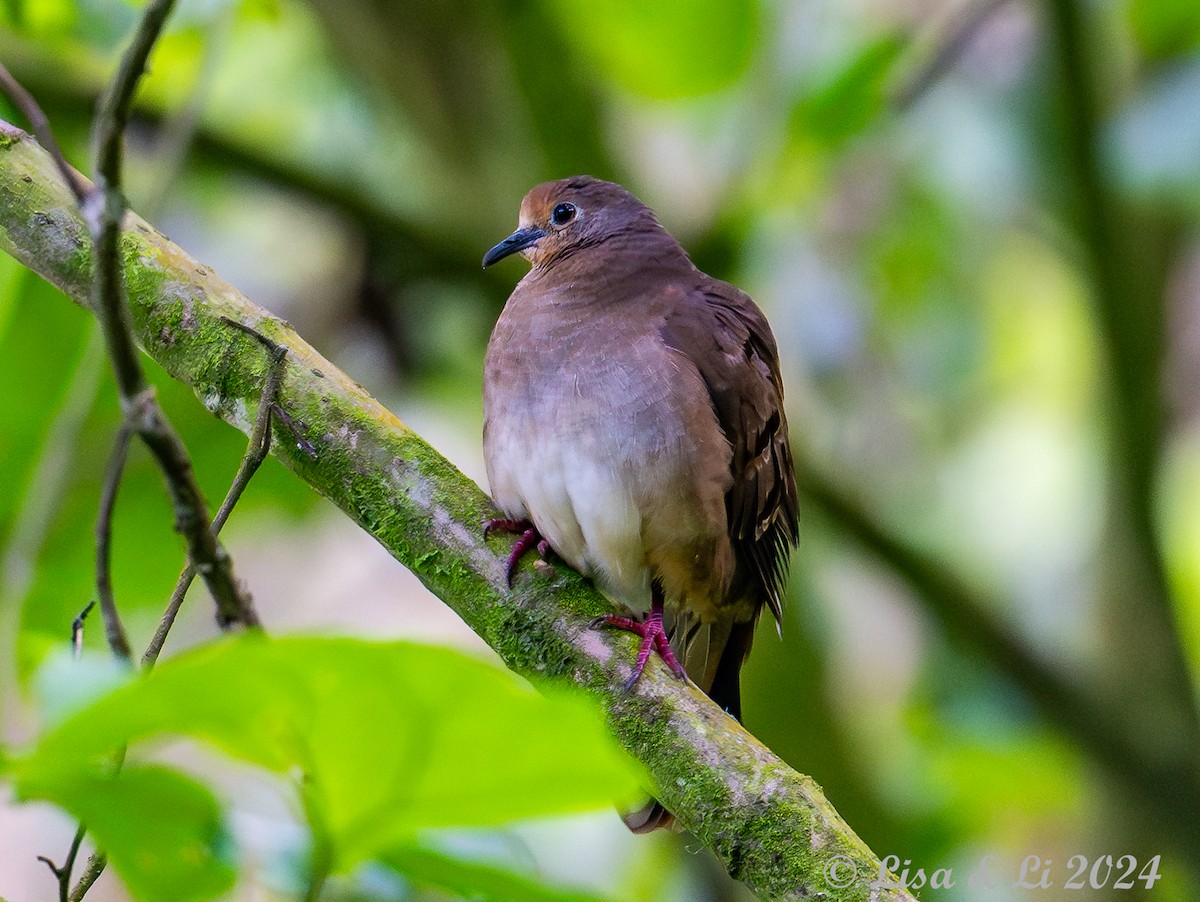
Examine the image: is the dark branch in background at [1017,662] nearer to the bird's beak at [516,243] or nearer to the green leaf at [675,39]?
the bird's beak at [516,243]

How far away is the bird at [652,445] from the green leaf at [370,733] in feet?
4.89

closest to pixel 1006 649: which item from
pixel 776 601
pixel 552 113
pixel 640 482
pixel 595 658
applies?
pixel 776 601

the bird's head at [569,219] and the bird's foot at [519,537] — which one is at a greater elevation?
the bird's head at [569,219]

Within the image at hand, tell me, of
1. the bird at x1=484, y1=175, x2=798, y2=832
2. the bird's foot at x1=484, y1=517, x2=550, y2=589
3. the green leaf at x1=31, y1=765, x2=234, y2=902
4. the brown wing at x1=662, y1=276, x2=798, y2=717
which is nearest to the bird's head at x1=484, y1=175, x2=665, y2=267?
the bird at x1=484, y1=175, x2=798, y2=832

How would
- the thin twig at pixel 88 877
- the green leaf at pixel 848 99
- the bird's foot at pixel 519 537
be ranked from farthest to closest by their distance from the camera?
the green leaf at pixel 848 99, the bird's foot at pixel 519 537, the thin twig at pixel 88 877

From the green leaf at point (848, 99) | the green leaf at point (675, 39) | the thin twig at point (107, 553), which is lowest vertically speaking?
the thin twig at point (107, 553)

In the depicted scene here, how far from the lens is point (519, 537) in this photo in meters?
2.45

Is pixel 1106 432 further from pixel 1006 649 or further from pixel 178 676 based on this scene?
pixel 178 676

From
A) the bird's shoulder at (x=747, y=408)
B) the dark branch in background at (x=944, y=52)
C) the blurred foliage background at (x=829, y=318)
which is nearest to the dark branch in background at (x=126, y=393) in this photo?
the blurred foliage background at (x=829, y=318)

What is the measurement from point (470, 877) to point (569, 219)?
8.65 feet

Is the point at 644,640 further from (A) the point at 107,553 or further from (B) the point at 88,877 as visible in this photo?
(A) the point at 107,553

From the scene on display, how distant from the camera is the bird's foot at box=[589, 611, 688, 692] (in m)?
2.16

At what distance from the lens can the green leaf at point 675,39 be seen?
3.48 metres

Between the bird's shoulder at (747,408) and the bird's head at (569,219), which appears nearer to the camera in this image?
the bird's shoulder at (747,408)
